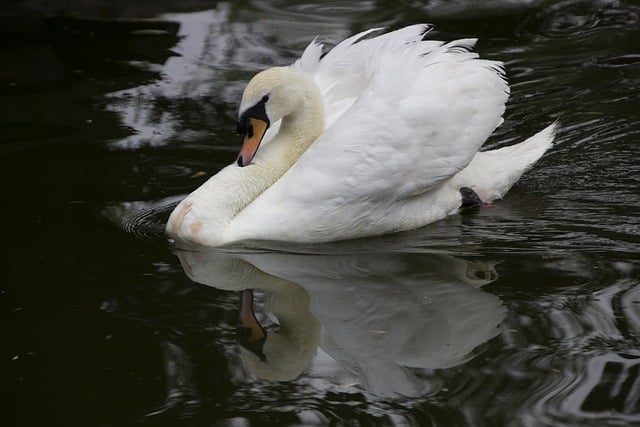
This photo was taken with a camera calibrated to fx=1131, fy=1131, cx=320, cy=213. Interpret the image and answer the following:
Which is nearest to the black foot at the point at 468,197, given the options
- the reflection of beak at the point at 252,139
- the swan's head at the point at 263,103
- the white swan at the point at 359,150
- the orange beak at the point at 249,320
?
the white swan at the point at 359,150

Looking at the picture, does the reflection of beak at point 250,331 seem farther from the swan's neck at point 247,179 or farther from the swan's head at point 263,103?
the swan's head at point 263,103

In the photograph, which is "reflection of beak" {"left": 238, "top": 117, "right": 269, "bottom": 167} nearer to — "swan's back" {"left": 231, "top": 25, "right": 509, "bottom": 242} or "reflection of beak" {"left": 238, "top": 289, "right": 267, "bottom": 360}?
"swan's back" {"left": 231, "top": 25, "right": 509, "bottom": 242}

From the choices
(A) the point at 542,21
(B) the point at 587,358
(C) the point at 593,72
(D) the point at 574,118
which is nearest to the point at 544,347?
(B) the point at 587,358

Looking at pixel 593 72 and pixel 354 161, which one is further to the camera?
pixel 593 72

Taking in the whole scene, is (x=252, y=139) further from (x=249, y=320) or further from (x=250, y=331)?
(x=250, y=331)

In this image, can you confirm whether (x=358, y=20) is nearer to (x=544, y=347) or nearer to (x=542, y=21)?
(x=542, y=21)

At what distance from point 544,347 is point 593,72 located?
16.5ft

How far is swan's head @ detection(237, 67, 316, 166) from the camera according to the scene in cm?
668

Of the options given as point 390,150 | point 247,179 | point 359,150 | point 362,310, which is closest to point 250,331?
point 362,310

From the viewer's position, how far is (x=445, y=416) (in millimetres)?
4359

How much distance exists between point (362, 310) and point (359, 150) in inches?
45.0

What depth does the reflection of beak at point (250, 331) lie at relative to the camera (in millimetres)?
5148

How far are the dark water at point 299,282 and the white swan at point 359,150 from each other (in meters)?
0.17

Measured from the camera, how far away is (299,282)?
5.92 meters
